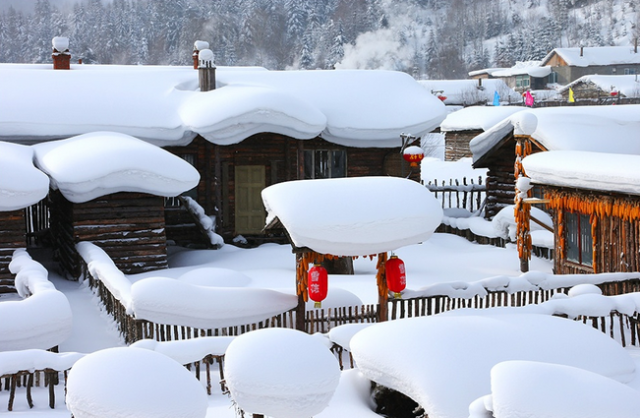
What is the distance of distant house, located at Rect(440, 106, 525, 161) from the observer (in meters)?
37.9

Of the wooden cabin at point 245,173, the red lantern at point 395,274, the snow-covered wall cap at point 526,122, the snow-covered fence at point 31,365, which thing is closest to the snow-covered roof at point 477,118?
the wooden cabin at point 245,173

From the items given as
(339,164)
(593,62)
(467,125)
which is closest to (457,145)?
(467,125)

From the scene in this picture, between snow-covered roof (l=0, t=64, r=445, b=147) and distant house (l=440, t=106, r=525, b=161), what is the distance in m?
14.7

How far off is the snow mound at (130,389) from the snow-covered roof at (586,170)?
9.93m

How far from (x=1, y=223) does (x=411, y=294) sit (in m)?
8.62

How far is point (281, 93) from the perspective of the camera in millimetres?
20172

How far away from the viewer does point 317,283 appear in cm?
1140

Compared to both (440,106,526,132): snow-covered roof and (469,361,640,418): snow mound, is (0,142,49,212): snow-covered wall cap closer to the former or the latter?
(469,361,640,418): snow mound

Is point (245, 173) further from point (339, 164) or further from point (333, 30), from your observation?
point (333, 30)

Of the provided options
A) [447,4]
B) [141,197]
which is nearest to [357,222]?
[141,197]

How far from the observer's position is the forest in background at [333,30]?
5022 inches

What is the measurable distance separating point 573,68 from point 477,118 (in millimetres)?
51358

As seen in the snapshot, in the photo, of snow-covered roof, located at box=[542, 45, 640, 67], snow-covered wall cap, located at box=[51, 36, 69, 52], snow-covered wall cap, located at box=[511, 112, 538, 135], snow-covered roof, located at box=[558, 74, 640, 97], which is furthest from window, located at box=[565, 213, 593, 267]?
snow-covered roof, located at box=[542, 45, 640, 67]

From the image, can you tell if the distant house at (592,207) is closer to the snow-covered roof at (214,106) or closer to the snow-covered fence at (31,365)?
the snow-covered roof at (214,106)
